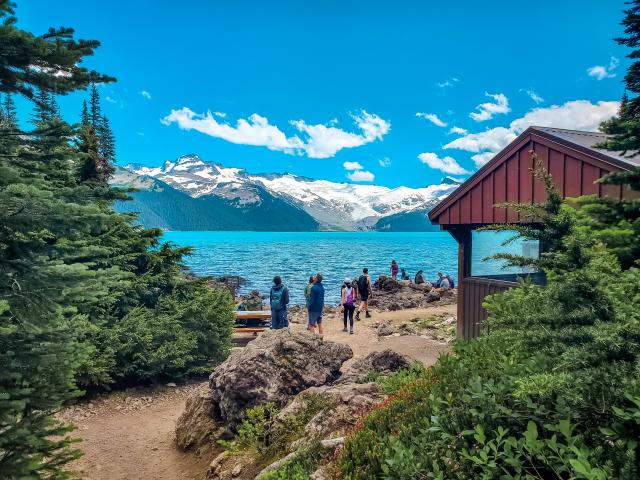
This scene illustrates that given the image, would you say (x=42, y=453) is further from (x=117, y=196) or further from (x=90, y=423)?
(x=117, y=196)

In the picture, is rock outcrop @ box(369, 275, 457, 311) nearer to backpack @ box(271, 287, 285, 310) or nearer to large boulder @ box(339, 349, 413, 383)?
backpack @ box(271, 287, 285, 310)

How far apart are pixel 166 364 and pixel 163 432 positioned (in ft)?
7.17

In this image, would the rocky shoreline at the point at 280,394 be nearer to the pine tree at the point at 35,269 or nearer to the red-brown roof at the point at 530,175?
the pine tree at the point at 35,269

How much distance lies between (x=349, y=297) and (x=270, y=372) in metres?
9.38

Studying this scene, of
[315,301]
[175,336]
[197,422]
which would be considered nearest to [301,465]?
[197,422]

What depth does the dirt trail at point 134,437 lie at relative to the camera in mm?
7152

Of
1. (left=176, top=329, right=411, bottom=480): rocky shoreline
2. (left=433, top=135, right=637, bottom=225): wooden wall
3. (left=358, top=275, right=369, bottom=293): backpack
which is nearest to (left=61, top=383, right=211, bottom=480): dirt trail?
(left=176, top=329, right=411, bottom=480): rocky shoreline

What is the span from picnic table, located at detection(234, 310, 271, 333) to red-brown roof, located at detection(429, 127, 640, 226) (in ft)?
27.0

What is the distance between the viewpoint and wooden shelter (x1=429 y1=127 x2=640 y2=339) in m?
7.90

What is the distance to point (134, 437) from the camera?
27.7 ft

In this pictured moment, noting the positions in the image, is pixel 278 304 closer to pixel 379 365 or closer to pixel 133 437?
pixel 133 437

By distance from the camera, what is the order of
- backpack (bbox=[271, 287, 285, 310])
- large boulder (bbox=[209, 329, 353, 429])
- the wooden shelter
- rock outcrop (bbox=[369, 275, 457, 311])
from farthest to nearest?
1. rock outcrop (bbox=[369, 275, 457, 311])
2. backpack (bbox=[271, 287, 285, 310])
3. the wooden shelter
4. large boulder (bbox=[209, 329, 353, 429])

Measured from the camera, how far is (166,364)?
10.6 metres

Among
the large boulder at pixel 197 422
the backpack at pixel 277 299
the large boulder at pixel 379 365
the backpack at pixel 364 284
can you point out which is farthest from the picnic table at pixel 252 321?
the large boulder at pixel 379 365
